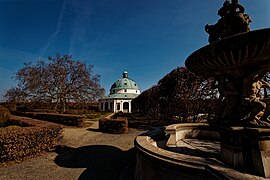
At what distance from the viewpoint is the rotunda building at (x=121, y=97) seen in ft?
203

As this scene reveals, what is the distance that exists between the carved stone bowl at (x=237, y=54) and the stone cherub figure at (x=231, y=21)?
1.22 metres

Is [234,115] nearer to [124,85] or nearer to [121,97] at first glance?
[121,97]

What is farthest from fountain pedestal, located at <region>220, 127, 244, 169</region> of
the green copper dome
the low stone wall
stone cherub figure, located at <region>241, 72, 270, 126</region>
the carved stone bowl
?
the green copper dome

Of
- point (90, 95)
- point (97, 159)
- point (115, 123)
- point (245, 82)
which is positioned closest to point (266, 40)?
point (245, 82)

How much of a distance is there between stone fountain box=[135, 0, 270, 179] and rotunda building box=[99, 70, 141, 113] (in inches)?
2076

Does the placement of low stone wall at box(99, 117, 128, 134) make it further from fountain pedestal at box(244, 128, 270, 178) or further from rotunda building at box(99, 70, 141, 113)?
rotunda building at box(99, 70, 141, 113)

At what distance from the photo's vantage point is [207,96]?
47.0 feet

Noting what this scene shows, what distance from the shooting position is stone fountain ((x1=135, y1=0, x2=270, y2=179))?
8.79 feet

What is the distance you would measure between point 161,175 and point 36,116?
A: 2099 centimetres

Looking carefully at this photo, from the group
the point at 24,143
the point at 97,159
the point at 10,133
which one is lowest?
the point at 97,159

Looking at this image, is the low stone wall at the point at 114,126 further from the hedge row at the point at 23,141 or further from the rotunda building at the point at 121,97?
the rotunda building at the point at 121,97

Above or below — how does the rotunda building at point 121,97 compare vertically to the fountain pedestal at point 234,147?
above

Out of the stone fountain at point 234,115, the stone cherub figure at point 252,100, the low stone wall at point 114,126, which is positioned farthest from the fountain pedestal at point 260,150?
the low stone wall at point 114,126

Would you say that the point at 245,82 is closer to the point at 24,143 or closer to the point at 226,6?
the point at 226,6
